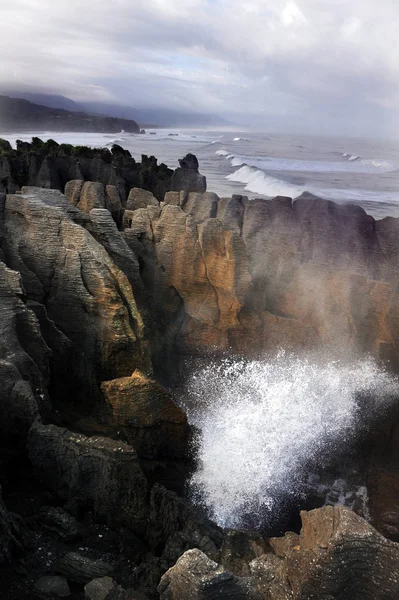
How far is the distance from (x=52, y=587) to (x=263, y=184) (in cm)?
3697

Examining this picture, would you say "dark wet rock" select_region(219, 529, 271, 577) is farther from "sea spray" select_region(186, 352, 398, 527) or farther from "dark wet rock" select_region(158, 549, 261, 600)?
"sea spray" select_region(186, 352, 398, 527)

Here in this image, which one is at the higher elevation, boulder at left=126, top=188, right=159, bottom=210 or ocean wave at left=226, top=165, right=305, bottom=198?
boulder at left=126, top=188, right=159, bottom=210

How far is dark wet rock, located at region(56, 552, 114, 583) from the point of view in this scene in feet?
21.7

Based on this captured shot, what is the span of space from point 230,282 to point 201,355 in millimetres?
1911

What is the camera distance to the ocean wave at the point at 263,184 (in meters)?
Result: 37.6

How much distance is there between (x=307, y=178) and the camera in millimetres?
44719

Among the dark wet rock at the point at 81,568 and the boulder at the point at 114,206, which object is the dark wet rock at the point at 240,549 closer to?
the dark wet rock at the point at 81,568

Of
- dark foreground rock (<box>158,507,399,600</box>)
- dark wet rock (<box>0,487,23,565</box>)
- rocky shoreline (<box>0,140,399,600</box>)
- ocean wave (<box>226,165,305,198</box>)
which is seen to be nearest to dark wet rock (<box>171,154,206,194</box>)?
rocky shoreline (<box>0,140,399,600</box>)

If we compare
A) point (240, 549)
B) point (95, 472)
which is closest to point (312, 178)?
point (95, 472)

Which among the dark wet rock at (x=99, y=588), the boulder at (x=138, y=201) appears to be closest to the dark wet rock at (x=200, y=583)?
the dark wet rock at (x=99, y=588)

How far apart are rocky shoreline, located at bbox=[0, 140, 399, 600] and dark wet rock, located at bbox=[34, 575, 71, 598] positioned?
34 mm

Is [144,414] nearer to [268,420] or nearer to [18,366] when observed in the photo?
[18,366]

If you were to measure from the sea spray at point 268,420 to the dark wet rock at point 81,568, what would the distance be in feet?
8.72

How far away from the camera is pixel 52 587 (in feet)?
21.0
